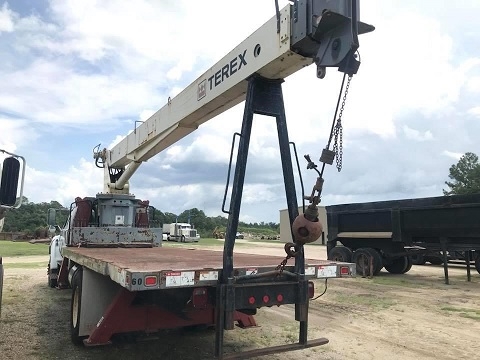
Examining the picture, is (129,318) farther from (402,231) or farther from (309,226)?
(402,231)

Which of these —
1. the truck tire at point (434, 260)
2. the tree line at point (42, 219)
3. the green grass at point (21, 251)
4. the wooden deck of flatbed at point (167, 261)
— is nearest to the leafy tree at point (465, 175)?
the tree line at point (42, 219)

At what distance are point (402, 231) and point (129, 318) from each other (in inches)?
392

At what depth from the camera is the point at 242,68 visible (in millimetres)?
5434

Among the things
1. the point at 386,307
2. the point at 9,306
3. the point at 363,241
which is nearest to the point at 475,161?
the point at 363,241

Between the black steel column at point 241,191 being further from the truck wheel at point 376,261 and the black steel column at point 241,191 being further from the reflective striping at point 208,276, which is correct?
the truck wheel at point 376,261

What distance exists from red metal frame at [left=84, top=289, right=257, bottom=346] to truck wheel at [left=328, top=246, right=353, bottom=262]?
996 cm

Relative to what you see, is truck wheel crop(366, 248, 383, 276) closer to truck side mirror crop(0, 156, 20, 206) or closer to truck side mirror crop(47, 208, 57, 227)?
truck side mirror crop(47, 208, 57, 227)

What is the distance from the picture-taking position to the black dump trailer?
1176 centimetres

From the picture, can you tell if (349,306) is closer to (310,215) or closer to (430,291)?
(430,291)

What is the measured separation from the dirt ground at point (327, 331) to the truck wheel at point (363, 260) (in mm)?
2826

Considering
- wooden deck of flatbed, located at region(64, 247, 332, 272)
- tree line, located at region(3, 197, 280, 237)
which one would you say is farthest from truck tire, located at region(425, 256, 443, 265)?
wooden deck of flatbed, located at region(64, 247, 332, 272)

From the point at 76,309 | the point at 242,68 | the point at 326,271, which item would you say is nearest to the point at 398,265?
the point at 326,271

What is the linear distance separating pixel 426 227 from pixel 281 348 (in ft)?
30.7

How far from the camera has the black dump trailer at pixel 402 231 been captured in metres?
11.8
